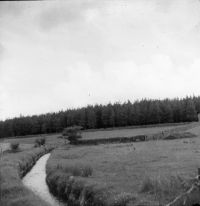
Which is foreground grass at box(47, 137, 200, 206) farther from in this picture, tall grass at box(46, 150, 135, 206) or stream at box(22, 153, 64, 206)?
stream at box(22, 153, 64, 206)

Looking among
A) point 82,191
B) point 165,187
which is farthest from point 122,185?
point 165,187

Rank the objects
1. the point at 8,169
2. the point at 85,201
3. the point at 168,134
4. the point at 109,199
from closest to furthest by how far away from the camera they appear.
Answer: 1. the point at 109,199
2. the point at 85,201
3. the point at 8,169
4. the point at 168,134

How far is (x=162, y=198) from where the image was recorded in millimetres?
19250

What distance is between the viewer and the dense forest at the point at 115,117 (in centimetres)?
13538

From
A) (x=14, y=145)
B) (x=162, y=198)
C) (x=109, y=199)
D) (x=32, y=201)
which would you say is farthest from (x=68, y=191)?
(x=14, y=145)

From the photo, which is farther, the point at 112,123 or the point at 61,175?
the point at 112,123

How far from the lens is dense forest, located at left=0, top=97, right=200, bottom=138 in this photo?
135375 mm

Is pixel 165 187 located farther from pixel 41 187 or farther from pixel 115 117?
pixel 115 117

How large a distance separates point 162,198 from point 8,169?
78.1ft

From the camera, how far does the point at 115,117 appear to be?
14338 centimetres

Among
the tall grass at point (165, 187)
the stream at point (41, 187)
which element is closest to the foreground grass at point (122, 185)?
the tall grass at point (165, 187)

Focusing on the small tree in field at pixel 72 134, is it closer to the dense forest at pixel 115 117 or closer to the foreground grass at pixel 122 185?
the dense forest at pixel 115 117

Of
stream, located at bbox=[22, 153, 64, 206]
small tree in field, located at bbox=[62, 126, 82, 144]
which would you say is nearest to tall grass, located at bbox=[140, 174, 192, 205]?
stream, located at bbox=[22, 153, 64, 206]

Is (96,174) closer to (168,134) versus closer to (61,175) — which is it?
(61,175)
